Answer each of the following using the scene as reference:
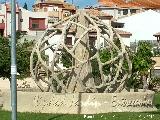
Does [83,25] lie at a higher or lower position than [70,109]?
higher

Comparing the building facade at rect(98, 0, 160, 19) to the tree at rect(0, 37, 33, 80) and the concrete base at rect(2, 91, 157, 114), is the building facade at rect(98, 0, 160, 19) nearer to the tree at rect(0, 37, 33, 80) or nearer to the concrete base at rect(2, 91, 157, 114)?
the tree at rect(0, 37, 33, 80)

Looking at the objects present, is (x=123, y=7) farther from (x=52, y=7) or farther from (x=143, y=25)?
(x=143, y=25)

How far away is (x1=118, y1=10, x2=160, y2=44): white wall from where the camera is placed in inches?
2539

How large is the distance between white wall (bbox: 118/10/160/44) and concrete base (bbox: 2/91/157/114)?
4667cm

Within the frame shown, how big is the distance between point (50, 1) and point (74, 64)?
62056 mm

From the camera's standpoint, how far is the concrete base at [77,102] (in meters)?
16.9

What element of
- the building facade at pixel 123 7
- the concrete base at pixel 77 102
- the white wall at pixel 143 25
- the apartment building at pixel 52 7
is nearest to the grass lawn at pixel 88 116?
the concrete base at pixel 77 102

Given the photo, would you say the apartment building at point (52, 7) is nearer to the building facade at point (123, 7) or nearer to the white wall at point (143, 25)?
the building facade at point (123, 7)

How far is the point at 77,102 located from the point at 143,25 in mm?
48554

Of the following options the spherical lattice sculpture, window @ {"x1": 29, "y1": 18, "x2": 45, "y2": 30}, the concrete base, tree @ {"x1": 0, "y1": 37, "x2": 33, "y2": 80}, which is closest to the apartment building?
window @ {"x1": 29, "y1": 18, "x2": 45, "y2": 30}

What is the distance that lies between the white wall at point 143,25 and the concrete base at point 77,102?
4667cm

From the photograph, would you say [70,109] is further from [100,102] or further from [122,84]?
[122,84]

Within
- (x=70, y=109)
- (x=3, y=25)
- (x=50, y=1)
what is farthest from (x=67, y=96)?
(x=50, y=1)

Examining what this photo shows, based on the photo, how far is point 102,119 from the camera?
15.1 m
